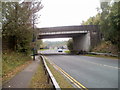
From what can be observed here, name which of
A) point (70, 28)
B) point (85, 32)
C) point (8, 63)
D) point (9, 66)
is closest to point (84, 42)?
point (85, 32)

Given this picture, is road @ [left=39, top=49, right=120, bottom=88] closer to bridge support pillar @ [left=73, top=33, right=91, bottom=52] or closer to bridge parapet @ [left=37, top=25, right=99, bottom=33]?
bridge support pillar @ [left=73, top=33, right=91, bottom=52]

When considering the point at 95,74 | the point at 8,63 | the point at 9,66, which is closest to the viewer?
the point at 95,74

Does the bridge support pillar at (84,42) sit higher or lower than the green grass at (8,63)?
higher

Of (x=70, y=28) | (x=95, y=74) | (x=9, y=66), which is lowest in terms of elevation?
(x=95, y=74)

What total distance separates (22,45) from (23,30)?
350 cm

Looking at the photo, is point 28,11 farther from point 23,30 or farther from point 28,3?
point 23,30

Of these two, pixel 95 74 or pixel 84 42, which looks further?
pixel 84 42

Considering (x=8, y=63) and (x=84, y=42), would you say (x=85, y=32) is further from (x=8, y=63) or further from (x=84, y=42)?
(x=8, y=63)

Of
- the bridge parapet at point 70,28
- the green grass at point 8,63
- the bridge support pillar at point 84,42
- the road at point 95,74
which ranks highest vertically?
the bridge parapet at point 70,28

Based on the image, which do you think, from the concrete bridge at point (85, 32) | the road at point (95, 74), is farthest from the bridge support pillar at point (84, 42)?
the road at point (95, 74)

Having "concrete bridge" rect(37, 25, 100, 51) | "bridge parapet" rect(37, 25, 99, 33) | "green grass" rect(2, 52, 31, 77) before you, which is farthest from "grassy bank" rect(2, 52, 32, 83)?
"bridge parapet" rect(37, 25, 99, 33)

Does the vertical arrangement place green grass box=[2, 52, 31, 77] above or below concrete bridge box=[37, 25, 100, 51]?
below

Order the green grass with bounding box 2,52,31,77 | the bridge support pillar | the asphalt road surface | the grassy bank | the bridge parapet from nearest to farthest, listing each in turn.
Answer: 1. the asphalt road surface
2. the grassy bank
3. the green grass with bounding box 2,52,31,77
4. the bridge support pillar
5. the bridge parapet

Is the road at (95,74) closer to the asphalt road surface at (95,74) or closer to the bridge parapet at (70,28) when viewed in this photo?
the asphalt road surface at (95,74)
